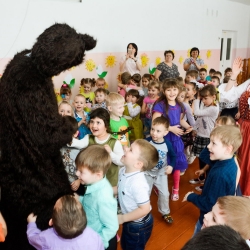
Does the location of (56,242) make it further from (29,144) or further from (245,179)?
(245,179)

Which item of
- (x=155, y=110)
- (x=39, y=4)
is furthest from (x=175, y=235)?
(x=39, y=4)

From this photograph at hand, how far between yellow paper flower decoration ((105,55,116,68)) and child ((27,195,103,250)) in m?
5.15

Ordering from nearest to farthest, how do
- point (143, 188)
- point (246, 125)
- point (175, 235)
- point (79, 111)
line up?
point (143, 188) → point (175, 235) → point (246, 125) → point (79, 111)

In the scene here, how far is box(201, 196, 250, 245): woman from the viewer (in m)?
1.38

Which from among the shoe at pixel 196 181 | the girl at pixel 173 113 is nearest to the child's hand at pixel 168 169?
the girl at pixel 173 113

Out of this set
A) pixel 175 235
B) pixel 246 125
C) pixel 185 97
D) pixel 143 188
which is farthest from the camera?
pixel 185 97

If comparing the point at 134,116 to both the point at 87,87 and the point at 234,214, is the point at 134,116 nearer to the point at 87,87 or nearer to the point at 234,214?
the point at 87,87

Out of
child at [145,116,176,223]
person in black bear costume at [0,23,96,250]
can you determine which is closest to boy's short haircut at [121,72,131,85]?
child at [145,116,176,223]

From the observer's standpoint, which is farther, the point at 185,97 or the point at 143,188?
the point at 185,97

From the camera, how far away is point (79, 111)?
12.4 feet

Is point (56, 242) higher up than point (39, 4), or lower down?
lower down

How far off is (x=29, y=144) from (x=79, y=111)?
217cm

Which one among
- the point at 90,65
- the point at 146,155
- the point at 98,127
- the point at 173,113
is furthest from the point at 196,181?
→ the point at 90,65

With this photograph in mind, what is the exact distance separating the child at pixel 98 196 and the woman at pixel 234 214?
1.96 ft
